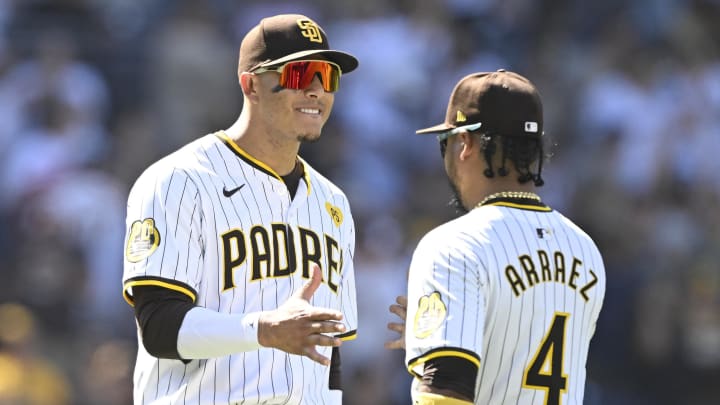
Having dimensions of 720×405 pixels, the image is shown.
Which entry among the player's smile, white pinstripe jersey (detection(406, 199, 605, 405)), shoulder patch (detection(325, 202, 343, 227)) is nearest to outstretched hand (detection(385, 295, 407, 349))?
shoulder patch (detection(325, 202, 343, 227))

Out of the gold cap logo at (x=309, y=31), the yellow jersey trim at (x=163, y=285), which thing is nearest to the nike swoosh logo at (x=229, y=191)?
the yellow jersey trim at (x=163, y=285)

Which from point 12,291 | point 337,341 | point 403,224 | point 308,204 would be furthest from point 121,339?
point 337,341

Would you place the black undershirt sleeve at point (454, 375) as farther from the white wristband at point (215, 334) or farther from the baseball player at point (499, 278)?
the white wristband at point (215, 334)

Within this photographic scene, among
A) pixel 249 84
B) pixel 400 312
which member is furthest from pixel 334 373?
pixel 249 84

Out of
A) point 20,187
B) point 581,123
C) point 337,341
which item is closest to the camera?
point 337,341

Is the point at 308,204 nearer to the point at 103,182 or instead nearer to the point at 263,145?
the point at 263,145

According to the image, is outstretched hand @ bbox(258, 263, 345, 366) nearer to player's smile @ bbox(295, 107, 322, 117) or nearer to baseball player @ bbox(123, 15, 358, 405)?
baseball player @ bbox(123, 15, 358, 405)

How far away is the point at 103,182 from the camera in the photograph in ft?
32.4

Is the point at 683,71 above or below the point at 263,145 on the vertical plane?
above

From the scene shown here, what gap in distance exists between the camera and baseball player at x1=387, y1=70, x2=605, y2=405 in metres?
3.74

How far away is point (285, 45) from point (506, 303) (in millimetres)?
1313

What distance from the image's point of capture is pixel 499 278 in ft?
12.5

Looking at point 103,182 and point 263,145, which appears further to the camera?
point 103,182

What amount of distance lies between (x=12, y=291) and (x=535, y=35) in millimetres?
5393
